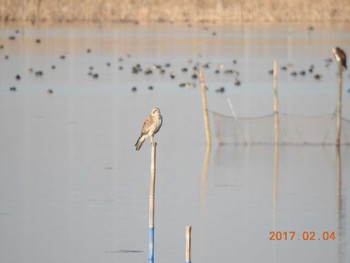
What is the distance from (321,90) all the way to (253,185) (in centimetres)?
1586

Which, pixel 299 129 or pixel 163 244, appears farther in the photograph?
pixel 299 129

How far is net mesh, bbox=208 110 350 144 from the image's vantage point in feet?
75.3

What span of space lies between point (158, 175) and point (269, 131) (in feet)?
10.9

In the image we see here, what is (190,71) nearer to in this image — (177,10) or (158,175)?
(158,175)

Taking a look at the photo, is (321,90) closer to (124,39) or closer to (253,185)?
(253,185)

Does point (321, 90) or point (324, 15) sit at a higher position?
point (324, 15)

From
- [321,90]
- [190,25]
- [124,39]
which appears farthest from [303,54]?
[190,25]

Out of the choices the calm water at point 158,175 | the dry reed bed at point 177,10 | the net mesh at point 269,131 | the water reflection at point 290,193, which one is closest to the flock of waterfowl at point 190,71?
the calm water at point 158,175

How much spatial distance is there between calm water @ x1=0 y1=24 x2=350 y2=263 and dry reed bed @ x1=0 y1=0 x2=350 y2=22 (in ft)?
61.2

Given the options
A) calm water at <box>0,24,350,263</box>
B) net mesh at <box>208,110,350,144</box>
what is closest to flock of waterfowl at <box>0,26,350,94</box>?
calm water at <box>0,24,350,263</box>

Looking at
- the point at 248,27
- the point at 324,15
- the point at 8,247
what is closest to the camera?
the point at 8,247

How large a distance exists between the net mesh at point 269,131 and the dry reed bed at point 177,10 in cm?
3574

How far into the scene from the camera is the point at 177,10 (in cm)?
6297

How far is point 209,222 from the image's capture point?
1678cm
